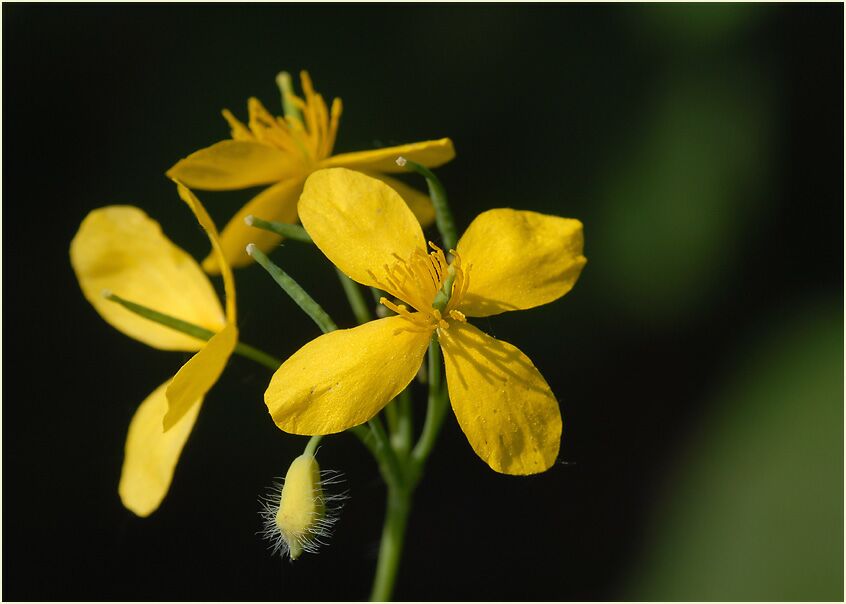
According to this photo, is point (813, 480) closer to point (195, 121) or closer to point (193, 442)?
point (193, 442)

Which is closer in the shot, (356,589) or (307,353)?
(307,353)

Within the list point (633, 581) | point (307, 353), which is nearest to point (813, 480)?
point (633, 581)

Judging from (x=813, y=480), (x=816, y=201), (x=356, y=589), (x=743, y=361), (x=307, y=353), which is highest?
(x=816, y=201)

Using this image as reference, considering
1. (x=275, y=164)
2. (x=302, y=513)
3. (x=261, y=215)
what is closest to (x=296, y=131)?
(x=275, y=164)

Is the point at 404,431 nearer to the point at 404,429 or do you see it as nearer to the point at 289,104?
the point at 404,429

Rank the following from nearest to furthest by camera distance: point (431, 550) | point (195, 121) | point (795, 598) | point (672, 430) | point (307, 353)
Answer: point (307, 353), point (795, 598), point (195, 121), point (672, 430), point (431, 550)

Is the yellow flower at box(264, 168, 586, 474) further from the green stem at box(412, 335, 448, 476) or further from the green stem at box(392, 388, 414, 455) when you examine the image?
the green stem at box(392, 388, 414, 455)

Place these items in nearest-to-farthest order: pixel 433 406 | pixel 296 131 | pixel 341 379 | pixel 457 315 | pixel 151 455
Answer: pixel 341 379
pixel 457 315
pixel 433 406
pixel 151 455
pixel 296 131
